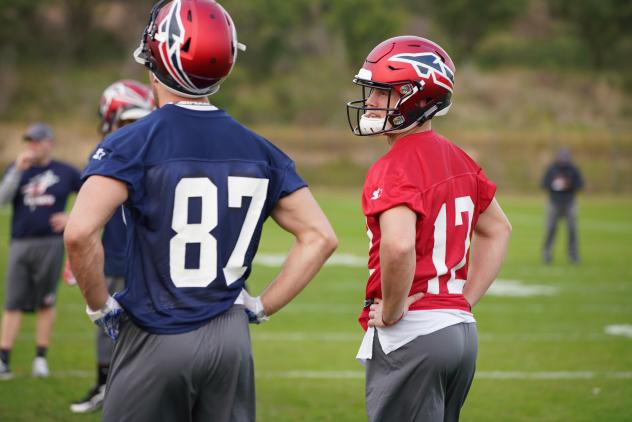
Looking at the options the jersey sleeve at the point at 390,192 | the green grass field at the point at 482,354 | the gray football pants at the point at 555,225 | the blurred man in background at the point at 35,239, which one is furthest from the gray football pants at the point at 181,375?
the gray football pants at the point at 555,225

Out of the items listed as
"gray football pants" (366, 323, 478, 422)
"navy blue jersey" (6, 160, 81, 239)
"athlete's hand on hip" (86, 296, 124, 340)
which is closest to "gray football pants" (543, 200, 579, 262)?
"navy blue jersey" (6, 160, 81, 239)

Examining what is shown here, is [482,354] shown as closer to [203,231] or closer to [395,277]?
[395,277]

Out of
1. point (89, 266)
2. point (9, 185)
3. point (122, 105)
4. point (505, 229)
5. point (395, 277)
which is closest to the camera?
point (89, 266)

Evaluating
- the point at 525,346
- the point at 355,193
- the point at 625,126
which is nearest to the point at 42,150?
the point at 525,346

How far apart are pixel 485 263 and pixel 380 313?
68cm

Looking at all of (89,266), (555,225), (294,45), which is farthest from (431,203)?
(294,45)

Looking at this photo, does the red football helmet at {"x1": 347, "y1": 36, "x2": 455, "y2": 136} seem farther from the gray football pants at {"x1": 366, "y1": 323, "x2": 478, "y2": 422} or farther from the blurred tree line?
the blurred tree line

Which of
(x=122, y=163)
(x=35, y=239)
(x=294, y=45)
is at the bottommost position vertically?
(x=35, y=239)

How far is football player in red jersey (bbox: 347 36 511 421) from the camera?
3.68 m

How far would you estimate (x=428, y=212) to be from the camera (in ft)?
12.3

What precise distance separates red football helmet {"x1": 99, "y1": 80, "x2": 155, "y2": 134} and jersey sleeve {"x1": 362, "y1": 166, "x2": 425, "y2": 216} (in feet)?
11.5

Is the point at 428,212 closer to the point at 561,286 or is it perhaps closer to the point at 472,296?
the point at 472,296

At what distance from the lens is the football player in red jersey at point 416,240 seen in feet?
12.1

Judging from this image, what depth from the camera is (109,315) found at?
3314mm
